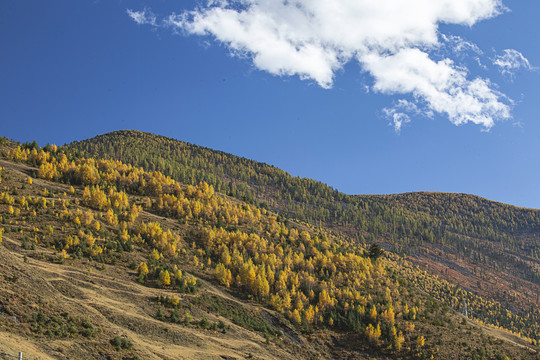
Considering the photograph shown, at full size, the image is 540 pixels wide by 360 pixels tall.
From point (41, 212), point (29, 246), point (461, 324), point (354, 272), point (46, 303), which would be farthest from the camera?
point (354, 272)

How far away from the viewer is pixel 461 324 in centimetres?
11425

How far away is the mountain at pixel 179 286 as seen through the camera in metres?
51.2

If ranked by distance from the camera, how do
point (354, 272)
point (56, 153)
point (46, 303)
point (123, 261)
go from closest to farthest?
point (46, 303)
point (123, 261)
point (354, 272)
point (56, 153)

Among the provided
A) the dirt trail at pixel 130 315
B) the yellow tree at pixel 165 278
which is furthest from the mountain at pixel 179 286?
the dirt trail at pixel 130 315

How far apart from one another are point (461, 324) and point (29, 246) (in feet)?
389

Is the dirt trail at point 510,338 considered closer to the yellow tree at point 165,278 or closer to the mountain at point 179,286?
the mountain at point 179,286

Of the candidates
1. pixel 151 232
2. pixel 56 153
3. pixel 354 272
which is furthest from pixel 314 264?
pixel 56 153

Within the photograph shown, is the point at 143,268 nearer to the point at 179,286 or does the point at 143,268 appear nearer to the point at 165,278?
the point at 165,278

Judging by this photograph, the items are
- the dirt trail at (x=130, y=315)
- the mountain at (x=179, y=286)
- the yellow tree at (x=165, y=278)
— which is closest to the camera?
the mountain at (x=179, y=286)

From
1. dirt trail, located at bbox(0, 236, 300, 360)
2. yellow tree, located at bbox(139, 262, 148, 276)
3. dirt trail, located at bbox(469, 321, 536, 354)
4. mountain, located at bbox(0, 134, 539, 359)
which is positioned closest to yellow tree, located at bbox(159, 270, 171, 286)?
mountain, located at bbox(0, 134, 539, 359)

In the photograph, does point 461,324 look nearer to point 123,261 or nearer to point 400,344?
point 400,344

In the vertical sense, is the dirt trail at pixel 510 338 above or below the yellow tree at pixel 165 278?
below

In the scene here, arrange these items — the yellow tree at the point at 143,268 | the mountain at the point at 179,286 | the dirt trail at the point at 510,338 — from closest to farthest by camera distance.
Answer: the mountain at the point at 179,286
the yellow tree at the point at 143,268
the dirt trail at the point at 510,338

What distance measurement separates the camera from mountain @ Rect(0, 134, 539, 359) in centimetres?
5119
